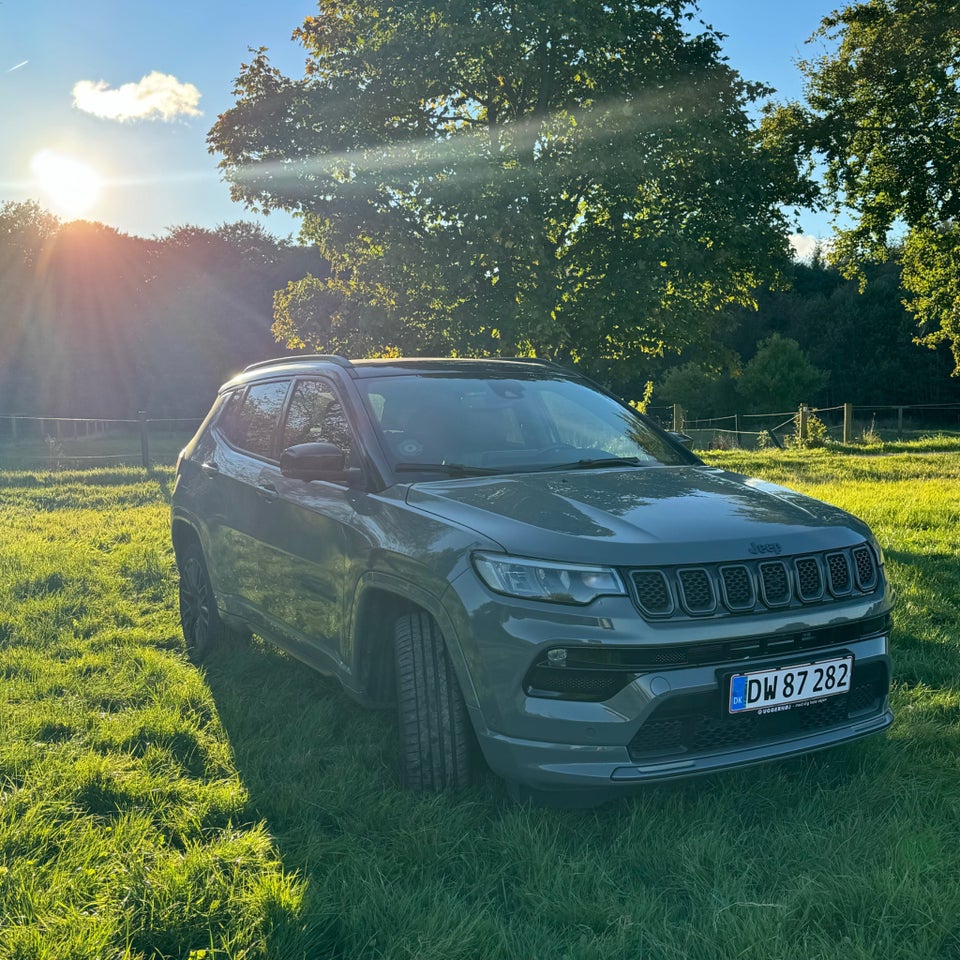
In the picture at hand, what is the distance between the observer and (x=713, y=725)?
3.13 metres

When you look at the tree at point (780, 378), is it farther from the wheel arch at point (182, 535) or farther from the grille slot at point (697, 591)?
the grille slot at point (697, 591)

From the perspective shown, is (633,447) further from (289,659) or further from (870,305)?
(870,305)

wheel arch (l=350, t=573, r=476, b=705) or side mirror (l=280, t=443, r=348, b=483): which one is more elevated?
side mirror (l=280, t=443, r=348, b=483)

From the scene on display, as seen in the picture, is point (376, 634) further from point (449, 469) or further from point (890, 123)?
point (890, 123)

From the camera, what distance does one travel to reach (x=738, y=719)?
3.14 metres

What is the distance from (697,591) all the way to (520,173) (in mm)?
13480

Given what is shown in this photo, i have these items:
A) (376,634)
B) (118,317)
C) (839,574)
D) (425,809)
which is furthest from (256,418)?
(118,317)

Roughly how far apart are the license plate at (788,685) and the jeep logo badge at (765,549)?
1.24 feet

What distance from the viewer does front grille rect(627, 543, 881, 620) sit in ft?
10.0

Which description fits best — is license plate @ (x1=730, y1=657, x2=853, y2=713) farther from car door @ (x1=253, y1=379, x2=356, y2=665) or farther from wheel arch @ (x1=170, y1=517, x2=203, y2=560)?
wheel arch @ (x1=170, y1=517, x2=203, y2=560)

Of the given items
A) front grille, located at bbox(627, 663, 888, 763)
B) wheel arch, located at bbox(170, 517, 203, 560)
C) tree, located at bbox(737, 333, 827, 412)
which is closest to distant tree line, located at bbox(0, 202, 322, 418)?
tree, located at bbox(737, 333, 827, 412)

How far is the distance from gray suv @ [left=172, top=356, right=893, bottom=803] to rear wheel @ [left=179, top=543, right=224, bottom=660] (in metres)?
1.16

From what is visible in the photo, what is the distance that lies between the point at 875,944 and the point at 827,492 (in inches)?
425

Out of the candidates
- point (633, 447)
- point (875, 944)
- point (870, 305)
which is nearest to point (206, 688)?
point (633, 447)
